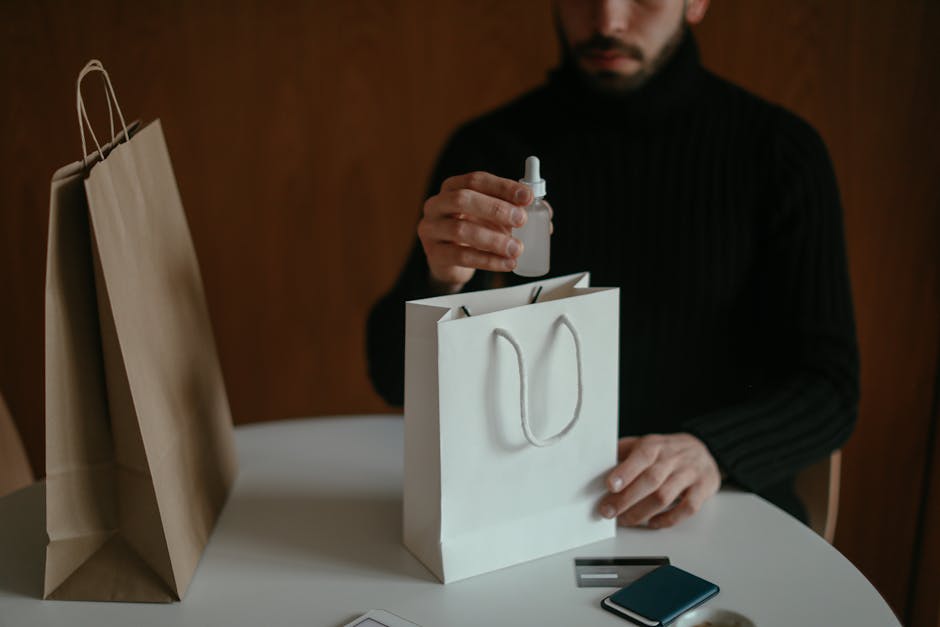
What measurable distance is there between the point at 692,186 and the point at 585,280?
0.58 meters

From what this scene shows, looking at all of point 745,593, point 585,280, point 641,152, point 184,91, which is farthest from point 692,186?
point 184,91

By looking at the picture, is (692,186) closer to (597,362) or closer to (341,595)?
(597,362)

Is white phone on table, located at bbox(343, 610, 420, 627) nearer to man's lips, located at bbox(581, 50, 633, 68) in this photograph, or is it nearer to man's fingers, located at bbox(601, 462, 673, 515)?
man's fingers, located at bbox(601, 462, 673, 515)

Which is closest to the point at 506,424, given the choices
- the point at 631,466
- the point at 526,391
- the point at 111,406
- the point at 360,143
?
the point at 526,391

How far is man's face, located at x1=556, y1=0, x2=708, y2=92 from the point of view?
1.37 meters

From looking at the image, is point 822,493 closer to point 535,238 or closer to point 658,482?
point 658,482

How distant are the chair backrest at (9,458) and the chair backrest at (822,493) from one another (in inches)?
44.2

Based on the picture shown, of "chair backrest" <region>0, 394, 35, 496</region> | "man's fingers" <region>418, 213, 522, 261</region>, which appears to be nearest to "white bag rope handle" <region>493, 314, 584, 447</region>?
"man's fingers" <region>418, 213, 522, 261</region>

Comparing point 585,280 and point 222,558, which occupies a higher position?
point 585,280

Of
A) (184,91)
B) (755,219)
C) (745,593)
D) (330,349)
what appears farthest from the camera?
(330,349)

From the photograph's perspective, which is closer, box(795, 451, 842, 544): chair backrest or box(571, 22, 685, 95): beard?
box(795, 451, 842, 544): chair backrest

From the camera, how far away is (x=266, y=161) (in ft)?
6.29

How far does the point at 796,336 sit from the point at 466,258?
0.60 meters

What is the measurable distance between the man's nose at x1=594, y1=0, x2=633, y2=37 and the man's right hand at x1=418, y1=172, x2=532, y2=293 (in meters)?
0.57
